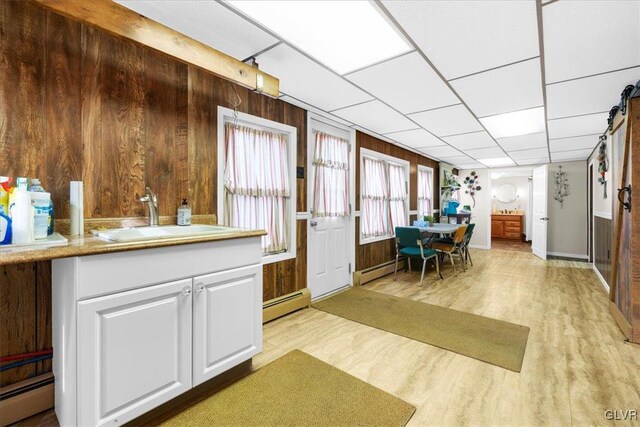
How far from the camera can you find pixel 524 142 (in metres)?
4.37

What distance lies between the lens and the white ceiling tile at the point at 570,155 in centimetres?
516

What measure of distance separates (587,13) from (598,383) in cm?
219

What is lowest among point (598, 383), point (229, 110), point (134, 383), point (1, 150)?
point (598, 383)

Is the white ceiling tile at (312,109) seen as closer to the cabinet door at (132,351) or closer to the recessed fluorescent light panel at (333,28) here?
the recessed fluorescent light panel at (333,28)

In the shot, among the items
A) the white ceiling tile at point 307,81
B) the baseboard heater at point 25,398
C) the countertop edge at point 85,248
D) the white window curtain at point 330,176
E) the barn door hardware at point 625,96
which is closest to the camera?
the countertop edge at point 85,248

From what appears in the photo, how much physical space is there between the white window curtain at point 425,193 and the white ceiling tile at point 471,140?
1.16 m

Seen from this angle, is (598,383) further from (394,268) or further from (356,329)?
(394,268)

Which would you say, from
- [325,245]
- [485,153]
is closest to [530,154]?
[485,153]

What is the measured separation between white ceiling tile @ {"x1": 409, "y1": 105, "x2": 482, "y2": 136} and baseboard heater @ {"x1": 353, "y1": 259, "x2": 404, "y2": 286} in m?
2.11

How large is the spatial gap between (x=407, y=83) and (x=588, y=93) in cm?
165

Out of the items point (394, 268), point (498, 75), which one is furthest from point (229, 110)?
point (394, 268)

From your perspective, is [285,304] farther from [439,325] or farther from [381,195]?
[381,195]

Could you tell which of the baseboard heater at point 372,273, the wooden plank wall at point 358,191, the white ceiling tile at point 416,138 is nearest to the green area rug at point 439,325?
the baseboard heater at point 372,273

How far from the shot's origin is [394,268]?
4852mm
